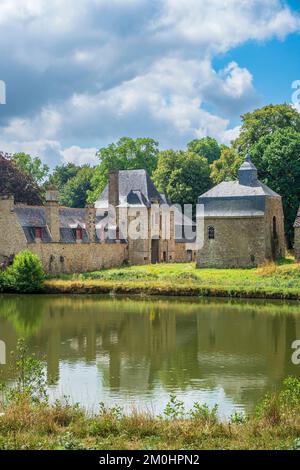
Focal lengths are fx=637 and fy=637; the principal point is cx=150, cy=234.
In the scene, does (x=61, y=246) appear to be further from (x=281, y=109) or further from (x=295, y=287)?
(x=281, y=109)

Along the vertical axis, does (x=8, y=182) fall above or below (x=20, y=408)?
above

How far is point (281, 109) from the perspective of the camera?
44.4m

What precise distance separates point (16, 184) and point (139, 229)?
998cm

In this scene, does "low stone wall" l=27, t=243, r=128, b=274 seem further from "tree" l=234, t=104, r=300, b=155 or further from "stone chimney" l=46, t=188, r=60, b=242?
"tree" l=234, t=104, r=300, b=155

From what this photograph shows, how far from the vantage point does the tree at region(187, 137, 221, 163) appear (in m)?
65.6

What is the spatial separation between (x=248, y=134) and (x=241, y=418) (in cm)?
3665

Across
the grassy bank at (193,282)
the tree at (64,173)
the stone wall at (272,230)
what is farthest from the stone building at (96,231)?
the tree at (64,173)

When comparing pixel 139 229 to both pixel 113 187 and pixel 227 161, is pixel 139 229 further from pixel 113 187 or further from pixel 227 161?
pixel 227 161

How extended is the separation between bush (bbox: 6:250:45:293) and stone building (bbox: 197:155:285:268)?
1034 centimetres

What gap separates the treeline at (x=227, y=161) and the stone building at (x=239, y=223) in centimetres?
290

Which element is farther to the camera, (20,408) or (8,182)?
(8,182)

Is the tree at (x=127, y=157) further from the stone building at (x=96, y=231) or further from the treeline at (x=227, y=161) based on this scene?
the stone building at (x=96, y=231)

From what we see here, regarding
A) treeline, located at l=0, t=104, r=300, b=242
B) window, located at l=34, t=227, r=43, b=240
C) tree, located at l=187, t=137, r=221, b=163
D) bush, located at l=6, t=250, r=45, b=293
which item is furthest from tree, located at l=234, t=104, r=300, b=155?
tree, located at l=187, t=137, r=221, b=163
